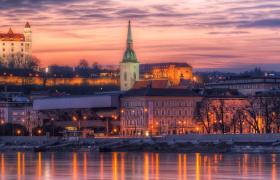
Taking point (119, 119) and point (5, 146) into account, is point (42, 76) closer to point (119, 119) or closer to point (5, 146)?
point (119, 119)

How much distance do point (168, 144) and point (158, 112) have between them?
105 ft

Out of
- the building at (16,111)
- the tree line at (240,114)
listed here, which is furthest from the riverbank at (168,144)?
the building at (16,111)

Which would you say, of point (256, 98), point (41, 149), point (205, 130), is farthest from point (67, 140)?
point (256, 98)

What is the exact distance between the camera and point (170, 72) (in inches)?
7589

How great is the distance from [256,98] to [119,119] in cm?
1488

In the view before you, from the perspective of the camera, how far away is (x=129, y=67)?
160m

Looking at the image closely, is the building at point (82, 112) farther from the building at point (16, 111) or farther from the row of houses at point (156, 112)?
the building at point (16, 111)

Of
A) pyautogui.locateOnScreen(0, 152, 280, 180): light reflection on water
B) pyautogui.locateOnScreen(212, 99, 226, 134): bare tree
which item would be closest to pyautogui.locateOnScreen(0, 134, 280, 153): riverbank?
pyautogui.locateOnScreen(0, 152, 280, 180): light reflection on water

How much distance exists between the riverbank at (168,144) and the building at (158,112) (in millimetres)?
17224

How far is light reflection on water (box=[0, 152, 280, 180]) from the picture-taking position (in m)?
52.9

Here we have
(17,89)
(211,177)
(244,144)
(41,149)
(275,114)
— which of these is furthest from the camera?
(17,89)

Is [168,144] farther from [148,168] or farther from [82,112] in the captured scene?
[82,112]

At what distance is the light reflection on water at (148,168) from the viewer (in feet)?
174

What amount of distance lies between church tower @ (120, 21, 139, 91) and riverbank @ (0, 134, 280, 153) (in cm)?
5516
